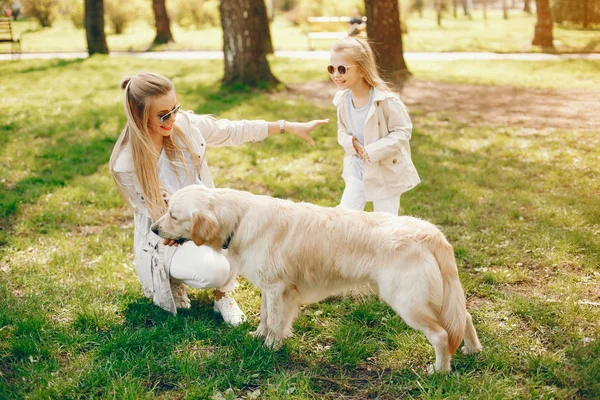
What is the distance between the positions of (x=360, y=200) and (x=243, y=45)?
8.29 m

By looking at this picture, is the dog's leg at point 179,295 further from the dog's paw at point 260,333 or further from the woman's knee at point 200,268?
the dog's paw at point 260,333

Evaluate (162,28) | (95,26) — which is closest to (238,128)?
(95,26)

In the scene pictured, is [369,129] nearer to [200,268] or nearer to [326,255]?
[326,255]

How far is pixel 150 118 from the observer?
429 cm

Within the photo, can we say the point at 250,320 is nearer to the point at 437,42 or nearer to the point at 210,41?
the point at 437,42

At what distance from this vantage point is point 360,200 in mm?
4996

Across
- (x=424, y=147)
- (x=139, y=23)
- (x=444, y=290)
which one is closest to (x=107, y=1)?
(x=139, y=23)

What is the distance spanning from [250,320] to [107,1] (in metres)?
32.9

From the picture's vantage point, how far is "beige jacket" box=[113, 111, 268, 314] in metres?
4.32

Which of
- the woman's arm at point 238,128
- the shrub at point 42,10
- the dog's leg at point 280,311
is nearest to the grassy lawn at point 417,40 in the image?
the shrub at point 42,10

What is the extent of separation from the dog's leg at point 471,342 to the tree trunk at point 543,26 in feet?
64.9

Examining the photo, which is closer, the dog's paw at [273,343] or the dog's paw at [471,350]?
the dog's paw at [471,350]

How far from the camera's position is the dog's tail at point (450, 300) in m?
3.38

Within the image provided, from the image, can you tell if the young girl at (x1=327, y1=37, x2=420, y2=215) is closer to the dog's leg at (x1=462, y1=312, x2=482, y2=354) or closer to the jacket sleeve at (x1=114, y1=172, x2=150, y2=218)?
the dog's leg at (x1=462, y1=312, x2=482, y2=354)
